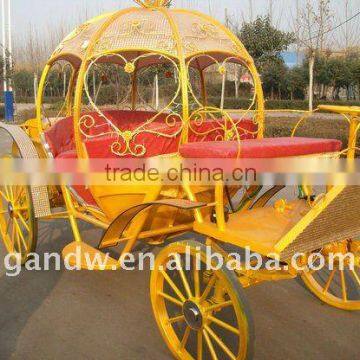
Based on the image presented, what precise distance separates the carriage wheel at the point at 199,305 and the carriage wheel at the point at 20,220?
1.56 metres

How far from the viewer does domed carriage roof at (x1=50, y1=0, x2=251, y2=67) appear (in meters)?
3.26

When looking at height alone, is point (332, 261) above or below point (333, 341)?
above

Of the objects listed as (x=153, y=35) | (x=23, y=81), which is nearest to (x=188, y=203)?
(x=153, y=35)

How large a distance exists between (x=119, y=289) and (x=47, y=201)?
2.92 feet

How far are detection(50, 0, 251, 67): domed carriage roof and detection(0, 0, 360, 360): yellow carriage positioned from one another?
0.01 meters

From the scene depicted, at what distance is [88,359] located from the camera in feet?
9.05

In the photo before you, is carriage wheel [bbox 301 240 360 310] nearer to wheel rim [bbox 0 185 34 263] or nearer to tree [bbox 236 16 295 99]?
wheel rim [bbox 0 185 34 263]

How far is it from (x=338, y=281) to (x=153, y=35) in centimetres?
234

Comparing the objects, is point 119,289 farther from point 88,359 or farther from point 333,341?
point 333,341

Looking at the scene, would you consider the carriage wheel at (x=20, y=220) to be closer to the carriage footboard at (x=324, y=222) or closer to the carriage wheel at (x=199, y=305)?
the carriage wheel at (x=199, y=305)

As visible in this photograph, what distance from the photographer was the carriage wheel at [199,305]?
2.31 metres

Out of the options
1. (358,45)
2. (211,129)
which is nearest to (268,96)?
(358,45)

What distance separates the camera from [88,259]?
330 centimetres

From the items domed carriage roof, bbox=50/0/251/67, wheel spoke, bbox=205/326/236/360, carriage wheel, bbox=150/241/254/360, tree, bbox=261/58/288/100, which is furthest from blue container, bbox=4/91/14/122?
wheel spoke, bbox=205/326/236/360
